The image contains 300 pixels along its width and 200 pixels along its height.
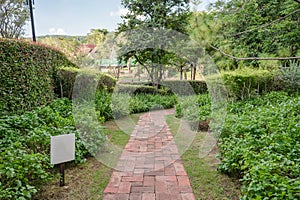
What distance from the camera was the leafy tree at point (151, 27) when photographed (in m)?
8.43

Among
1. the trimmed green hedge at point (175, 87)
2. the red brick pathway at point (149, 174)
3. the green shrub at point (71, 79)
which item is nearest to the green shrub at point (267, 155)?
the red brick pathway at point (149, 174)

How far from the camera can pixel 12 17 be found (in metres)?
7.89

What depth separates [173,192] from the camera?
1.98 m

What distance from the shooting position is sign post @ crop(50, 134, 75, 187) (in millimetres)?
1924

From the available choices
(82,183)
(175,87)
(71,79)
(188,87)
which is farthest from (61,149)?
(175,87)

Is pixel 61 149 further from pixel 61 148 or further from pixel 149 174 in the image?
pixel 149 174

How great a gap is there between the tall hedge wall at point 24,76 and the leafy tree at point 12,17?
4.47 metres

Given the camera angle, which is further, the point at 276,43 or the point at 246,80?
the point at 276,43

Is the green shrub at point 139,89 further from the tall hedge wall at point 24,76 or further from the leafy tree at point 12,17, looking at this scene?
the leafy tree at point 12,17

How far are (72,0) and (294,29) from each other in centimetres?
641

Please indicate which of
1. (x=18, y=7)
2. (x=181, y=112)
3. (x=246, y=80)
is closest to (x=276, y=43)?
(x=246, y=80)

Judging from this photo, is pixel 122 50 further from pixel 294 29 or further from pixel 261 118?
pixel 261 118

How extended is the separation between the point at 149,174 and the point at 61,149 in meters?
0.99

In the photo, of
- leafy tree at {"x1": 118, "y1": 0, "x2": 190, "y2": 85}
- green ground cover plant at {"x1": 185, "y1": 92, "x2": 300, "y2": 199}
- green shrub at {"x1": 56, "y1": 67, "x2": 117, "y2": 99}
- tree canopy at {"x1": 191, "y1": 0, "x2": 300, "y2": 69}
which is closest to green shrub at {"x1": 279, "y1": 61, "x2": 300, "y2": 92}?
tree canopy at {"x1": 191, "y1": 0, "x2": 300, "y2": 69}
